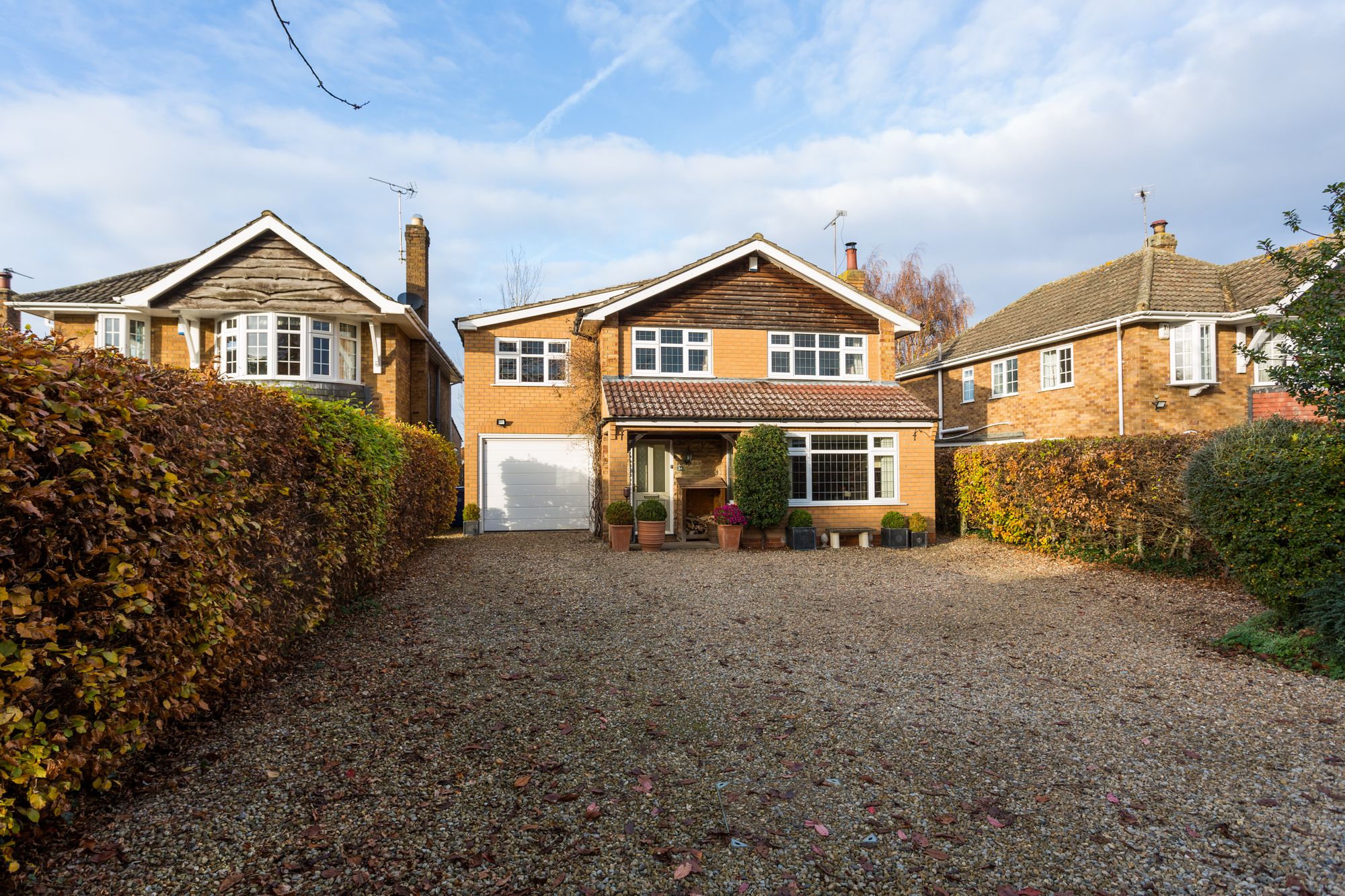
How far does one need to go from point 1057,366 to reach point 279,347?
21.1m

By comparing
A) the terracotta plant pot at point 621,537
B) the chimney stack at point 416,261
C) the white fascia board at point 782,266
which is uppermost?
the chimney stack at point 416,261

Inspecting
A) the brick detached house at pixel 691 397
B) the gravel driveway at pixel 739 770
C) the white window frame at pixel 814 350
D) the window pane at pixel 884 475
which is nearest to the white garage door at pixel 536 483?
the brick detached house at pixel 691 397

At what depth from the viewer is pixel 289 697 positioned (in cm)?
495

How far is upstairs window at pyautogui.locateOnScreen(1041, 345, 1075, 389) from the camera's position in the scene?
64.7 feet

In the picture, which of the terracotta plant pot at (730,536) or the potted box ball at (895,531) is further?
the potted box ball at (895,531)

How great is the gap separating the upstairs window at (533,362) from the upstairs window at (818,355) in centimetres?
546

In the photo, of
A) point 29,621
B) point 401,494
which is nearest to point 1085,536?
point 401,494

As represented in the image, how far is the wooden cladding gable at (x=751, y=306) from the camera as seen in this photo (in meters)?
16.7

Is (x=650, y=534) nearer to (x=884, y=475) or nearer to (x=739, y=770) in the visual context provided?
(x=884, y=475)

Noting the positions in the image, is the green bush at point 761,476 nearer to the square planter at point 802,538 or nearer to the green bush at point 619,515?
the square planter at point 802,538

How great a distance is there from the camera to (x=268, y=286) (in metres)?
16.5

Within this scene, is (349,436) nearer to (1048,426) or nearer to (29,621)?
(29,621)

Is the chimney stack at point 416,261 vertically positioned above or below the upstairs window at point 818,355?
above

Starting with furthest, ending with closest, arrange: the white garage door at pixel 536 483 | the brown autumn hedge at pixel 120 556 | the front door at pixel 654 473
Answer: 1. the white garage door at pixel 536 483
2. the front door at pixel 654 473
3. the brown autumn hedge at pixel 120 556
